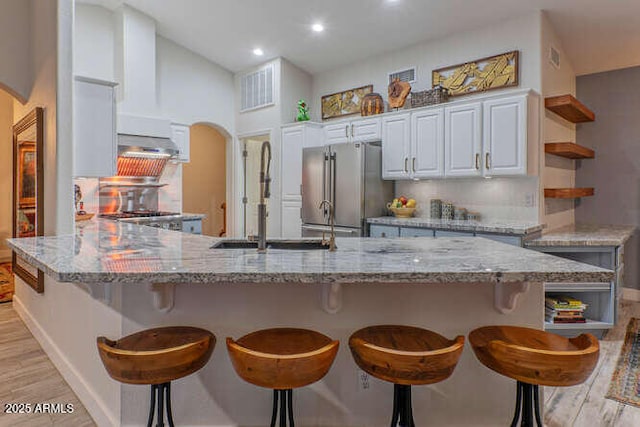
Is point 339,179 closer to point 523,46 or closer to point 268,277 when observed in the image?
point 523,46

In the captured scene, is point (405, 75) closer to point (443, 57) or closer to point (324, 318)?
point (443, 57)

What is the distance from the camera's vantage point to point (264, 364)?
Answer: 143 cm

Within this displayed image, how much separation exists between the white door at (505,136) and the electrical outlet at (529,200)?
40 cm

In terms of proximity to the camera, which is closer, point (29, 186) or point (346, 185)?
point (29, 186)

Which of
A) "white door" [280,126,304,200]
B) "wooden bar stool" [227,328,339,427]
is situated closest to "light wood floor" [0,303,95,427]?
"wooden bar stool" [227,328,339,427]

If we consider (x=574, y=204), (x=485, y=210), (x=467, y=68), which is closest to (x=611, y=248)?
(x=485, y=210)

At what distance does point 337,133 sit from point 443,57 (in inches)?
62.5

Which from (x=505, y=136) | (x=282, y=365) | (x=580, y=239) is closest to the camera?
(x=282, y=365)

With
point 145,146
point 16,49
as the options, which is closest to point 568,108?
point 145,146

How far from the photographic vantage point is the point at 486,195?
175 inches

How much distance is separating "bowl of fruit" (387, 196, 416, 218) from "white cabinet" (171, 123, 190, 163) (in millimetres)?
3031

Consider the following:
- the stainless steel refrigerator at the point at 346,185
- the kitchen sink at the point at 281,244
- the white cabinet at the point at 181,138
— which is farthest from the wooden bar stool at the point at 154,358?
the white cabinet at the point at 181,138

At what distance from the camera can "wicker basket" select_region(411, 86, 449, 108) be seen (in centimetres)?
448

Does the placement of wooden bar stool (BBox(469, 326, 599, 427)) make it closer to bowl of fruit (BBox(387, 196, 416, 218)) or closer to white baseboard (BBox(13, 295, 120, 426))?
white baseboard (BBox(13, 295, 120, 426))
